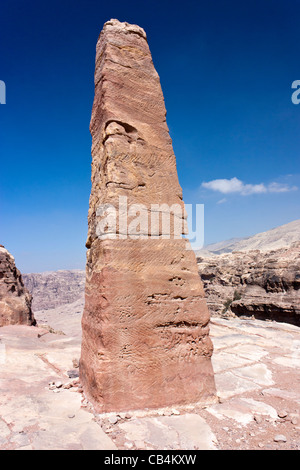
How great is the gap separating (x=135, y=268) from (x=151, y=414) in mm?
1361

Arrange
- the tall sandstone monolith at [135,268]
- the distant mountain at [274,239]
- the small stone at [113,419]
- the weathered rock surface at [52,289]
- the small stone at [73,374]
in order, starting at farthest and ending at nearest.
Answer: the distant mountain at [274,239]
the weathered rock surface at [52,289]
the small stone at [73,374]
the tall sandstone monolith at [135,268]
the small stone at [113,419]

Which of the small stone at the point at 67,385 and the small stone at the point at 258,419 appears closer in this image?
the small stone at the point at 258,419

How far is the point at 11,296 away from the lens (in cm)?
802

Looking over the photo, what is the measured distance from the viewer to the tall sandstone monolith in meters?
2.75

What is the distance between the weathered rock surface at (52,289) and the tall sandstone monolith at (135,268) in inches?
1867

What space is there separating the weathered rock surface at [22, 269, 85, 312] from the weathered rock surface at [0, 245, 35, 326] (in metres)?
40.9

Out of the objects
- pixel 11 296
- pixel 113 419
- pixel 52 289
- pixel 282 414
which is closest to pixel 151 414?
pixel 113 419

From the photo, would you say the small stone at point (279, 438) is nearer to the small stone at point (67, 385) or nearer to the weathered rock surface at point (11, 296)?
the small stone at point (67, 385)

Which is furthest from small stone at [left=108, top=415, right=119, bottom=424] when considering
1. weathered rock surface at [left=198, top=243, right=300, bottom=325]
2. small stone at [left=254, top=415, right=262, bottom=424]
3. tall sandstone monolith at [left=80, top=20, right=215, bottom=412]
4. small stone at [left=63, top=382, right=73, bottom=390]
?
weathered rock surface at [left=198, top=243, right=300, bottom=325]

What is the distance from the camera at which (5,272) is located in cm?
823

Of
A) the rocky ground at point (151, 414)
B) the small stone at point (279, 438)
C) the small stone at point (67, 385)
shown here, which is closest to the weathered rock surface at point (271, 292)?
the rocky ground at point (151, 414)

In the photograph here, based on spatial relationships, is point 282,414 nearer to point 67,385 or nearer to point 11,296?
point 67,385

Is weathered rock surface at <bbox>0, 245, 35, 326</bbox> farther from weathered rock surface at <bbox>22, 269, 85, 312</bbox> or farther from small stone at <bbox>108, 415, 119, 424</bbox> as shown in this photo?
weathered rock surface at <bbox>22, 269, 85, 312</bbox>

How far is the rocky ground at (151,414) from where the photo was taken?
216 centimetres
